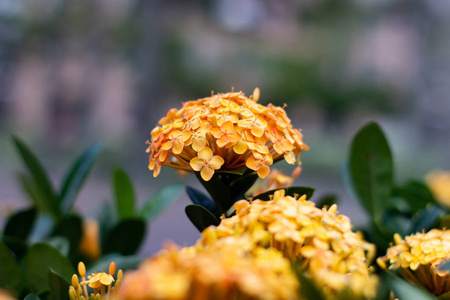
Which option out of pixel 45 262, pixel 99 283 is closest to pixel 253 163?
pixel 99 283

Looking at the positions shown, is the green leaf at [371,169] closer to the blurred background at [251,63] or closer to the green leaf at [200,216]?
the green leaf at [200,216]

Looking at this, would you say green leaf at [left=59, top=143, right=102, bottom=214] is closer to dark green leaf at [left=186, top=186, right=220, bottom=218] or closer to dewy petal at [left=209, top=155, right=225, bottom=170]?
dark green leaf at [left=186, top=186, right=220, bottom=218]

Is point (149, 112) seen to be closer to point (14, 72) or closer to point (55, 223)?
point (14, 72)

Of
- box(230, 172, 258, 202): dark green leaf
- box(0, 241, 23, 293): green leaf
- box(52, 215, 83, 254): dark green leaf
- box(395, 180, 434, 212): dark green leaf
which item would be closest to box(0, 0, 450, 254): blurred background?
box(395, 180, 434, 212): dark green leaf

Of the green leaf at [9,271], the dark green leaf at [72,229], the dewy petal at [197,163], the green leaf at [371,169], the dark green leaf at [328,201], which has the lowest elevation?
the green leaf at [9,271]

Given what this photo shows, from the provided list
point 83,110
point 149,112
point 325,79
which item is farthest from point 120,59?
point 325,79

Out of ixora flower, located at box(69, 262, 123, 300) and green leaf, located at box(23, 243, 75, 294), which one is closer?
ixora flower, located at box(69, 262, 123, 300)

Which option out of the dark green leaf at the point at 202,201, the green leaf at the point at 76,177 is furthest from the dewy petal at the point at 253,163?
the green leaf at the point at 76,177
